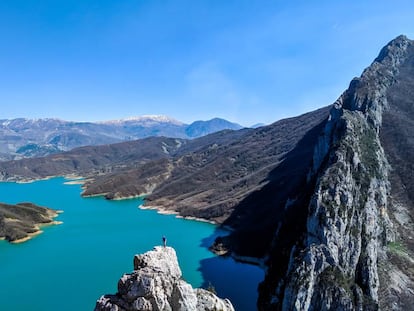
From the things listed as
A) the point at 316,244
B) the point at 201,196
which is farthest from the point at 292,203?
the point at 201,196

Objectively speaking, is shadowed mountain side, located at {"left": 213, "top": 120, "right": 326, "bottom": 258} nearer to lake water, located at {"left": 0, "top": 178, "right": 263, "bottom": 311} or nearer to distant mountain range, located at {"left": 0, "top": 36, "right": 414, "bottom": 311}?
distant mountain range, located at {"left": 0, "top": 36, "right": 414, "bottom": 311}

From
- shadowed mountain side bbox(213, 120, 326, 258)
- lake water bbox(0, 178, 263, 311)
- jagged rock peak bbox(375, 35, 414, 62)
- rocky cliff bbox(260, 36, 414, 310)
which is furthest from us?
jagged rock peak bbox(375, 35, 414, 62)

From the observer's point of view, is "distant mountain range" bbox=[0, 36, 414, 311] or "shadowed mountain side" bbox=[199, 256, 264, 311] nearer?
"distant mountain range" bbox=[0, 36, 414, 311]

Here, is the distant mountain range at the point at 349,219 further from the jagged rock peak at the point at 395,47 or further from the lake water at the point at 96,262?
the jagged rock peak at the point at 395,47

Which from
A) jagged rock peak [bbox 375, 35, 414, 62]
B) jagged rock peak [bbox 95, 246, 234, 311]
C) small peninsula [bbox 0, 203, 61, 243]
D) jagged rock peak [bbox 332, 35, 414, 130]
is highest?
jagged rock peak [bbox 375, 35, 414, 62]

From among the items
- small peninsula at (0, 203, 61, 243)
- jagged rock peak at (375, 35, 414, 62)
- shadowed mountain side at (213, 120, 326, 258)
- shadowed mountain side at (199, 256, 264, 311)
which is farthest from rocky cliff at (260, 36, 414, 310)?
small peninsula at (0, 203, 61, 243)

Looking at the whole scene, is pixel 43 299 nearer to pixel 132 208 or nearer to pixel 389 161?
pixel 389 161
